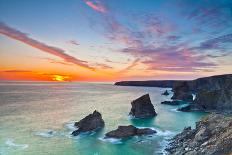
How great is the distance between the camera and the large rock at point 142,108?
8994cm

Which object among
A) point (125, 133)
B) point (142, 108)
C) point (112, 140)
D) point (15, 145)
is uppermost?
point (142, 108)

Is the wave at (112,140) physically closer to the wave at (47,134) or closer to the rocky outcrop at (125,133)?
the rocky outcrop at (125,133)

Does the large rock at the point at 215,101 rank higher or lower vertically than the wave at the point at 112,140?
higher

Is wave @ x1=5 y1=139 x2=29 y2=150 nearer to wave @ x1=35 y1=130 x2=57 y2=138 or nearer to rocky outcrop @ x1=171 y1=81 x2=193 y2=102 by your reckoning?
wave @ x1=35 y1=130 x2=57 y2=138

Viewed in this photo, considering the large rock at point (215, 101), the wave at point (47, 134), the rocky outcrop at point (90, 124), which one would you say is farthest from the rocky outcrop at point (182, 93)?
the wave at point (47, 134)

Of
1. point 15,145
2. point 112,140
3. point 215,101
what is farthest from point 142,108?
point 15,145

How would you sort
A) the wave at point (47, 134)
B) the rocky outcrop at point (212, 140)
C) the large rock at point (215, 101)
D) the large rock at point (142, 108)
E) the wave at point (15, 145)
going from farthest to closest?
1. the large rock at point (215, 101)
2. the large rock at point (142, 108)
3. the wave at point (47, 134)
4. the wave at point (15, 145)
5. the rocky outcrop at point (212, 140)

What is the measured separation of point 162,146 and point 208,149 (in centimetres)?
1520

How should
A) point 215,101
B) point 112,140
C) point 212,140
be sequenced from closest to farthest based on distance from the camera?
point 212,140 < point 112,140 < point 215,101

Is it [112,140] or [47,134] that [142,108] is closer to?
[112,140]

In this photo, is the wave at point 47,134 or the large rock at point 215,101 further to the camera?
the large rock at point 215,101

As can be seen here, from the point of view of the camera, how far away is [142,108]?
92062 mm

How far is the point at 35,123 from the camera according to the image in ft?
246

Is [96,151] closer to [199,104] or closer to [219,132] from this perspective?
[219,132]
